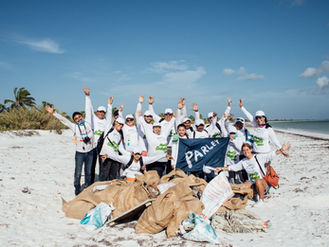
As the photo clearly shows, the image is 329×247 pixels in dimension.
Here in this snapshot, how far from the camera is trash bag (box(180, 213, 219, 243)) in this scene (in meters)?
3.43

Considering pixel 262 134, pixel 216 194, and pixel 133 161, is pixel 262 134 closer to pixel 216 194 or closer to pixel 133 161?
pixel 216 194

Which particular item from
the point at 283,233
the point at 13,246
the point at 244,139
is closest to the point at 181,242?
the point at 283,233

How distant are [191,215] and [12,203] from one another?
140 inches

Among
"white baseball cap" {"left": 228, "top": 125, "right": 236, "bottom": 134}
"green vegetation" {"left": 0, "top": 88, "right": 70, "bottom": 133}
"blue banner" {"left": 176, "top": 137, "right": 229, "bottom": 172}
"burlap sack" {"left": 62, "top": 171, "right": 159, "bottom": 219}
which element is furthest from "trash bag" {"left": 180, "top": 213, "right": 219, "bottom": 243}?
"green vegetation" {"left": 0, "top": 88, "right": 70, "bottom": 133}

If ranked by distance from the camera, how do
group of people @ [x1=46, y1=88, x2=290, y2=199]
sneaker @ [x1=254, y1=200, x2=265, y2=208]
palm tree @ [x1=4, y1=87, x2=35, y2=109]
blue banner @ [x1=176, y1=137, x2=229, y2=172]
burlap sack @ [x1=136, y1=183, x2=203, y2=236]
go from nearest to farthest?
burlap sack @ [x1=136, y1=183, x2=203, y2=236] → sneaker @ [x1=254, y1=200, x2=265, y2=208] → group of people @ [x1=46, y1=88, x2=290, y2=199] → blue banner @ [x1=176, y1=137, x2=229, y2=172] → palm tree @ [x1=4, y1=87, x2=35, y2=109]

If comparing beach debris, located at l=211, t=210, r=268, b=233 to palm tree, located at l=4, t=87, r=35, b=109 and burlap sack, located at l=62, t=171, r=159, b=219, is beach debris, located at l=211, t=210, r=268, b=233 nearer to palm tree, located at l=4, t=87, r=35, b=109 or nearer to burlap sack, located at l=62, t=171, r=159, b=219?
burlap sack, located at l=62, t=171, r=159, b=219

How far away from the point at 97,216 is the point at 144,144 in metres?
2.71

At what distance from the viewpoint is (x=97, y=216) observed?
4.04 meters

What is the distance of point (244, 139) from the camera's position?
6.39 meters

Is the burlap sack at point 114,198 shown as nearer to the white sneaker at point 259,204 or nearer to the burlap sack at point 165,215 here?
the burlap sack at point 165,215

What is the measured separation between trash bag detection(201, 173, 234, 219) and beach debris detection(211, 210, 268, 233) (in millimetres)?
268

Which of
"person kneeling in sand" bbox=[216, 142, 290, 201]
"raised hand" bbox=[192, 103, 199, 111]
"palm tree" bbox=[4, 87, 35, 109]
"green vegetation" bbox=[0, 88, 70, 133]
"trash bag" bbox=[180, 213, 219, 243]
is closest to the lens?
"trash bag" bbox=[180, 213, 219, 243]

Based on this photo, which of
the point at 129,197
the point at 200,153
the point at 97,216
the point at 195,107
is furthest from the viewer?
the point at 195,107


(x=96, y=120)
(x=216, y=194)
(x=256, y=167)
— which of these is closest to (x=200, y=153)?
(x=256, y=167)
